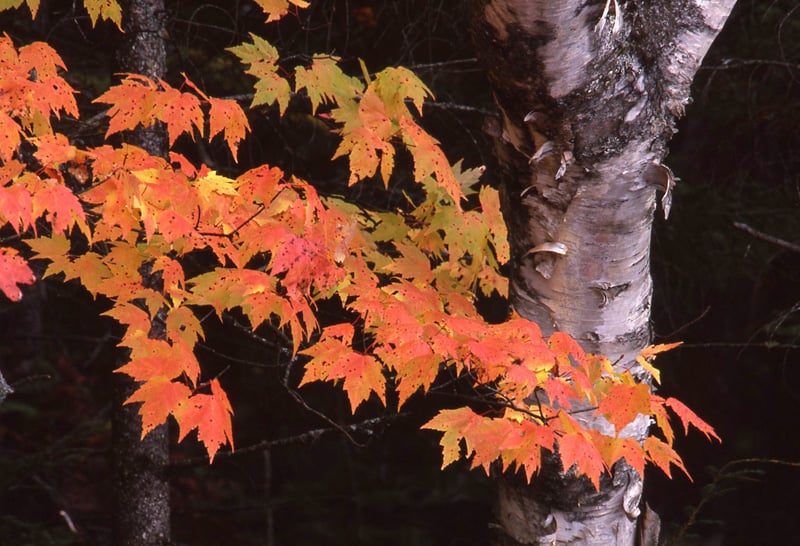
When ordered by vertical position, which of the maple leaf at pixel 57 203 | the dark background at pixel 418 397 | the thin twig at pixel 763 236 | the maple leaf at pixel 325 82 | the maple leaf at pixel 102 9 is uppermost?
the maple leaf at pixel 102 9

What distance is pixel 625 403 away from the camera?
6.55ft

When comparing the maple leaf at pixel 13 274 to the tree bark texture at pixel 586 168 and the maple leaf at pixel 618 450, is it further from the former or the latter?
the maple leaf at pixel 618 450

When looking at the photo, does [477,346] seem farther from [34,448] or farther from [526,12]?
[34,448]

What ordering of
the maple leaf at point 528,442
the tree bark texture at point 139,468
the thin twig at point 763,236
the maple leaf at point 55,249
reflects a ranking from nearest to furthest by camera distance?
the maple leaf at point 528,442
the maple leaf at point 55,249
the thin twig at point 763,236
the tree bark texture at point 139,468

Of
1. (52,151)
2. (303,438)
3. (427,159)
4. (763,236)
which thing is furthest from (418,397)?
(52,151)

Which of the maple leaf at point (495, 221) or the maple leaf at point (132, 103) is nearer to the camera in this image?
the maple leaf at point (132, 103)

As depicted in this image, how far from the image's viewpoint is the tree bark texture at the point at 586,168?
182cm

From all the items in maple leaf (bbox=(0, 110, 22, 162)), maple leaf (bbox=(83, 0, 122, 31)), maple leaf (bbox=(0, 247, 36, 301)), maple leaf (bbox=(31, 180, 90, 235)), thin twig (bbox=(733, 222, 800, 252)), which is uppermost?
maple leaf (bbox=(83, 0, 122, 31))

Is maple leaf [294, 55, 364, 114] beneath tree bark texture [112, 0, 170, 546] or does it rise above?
above

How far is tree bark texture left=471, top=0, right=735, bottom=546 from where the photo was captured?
71.5 inches

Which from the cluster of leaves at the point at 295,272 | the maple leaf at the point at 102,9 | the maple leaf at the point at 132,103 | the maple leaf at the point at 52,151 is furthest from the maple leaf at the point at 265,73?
the maple leaf at the point at 52,151

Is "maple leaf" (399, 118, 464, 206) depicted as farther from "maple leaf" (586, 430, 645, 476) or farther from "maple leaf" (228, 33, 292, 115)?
"maple leaf" (586, 430, 645, 476)

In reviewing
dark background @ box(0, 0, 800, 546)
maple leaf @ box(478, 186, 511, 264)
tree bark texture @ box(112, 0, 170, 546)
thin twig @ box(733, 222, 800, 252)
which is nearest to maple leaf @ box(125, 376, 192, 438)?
tree bark texture @ box(112, 0, 170, 546)

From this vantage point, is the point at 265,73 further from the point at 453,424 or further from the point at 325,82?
the point at 453,424
